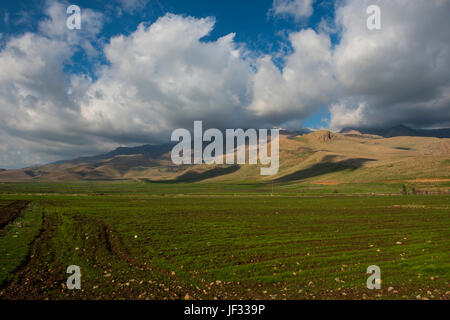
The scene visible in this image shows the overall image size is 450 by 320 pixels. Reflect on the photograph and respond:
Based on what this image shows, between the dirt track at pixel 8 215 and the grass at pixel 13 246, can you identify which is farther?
the dirt track at pixel 8 215

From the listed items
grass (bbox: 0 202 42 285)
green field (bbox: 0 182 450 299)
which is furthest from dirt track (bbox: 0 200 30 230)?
green field (bbox: 0 182 450 299)

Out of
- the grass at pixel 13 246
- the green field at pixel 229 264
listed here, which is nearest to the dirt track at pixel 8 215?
the grass at pixel 13 246

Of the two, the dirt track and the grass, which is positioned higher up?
the grass

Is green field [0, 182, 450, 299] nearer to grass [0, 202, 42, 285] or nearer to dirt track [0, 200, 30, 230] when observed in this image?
grass [0, 202, 42, 285]

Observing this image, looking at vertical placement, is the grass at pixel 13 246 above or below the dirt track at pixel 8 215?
above

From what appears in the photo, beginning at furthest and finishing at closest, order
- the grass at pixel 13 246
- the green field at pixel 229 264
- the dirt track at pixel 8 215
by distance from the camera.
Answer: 1. the dirt track at pixel 8 215
2. the grass at pixel 13 246
3. the green field at pixel 229 264

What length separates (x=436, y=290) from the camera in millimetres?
14453

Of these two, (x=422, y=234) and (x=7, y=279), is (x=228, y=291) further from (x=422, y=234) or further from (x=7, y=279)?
(x=422, y=234)

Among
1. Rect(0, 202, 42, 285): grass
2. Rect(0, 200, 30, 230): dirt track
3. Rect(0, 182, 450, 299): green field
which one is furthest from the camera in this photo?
Rect(0, 200, 30, 230): dirt track

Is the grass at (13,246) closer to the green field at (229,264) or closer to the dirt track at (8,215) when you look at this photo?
the green field at (229,264)
